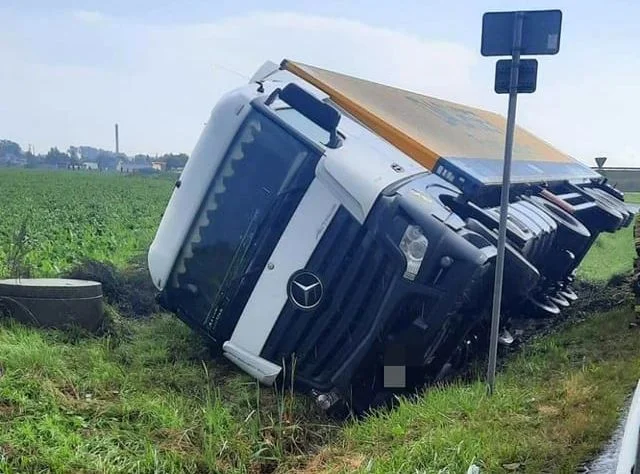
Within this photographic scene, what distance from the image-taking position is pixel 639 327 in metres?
5.33

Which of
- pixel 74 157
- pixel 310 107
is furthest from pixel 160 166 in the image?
pixel 310 107

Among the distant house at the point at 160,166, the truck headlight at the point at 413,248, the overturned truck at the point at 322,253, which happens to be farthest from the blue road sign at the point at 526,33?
the distant house at the point at 160,166

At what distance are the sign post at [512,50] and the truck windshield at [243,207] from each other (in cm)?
123

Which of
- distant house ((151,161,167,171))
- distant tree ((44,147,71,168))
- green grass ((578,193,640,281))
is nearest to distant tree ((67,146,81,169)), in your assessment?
distant tree ((44,147,71,168))

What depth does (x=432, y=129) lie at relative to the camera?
6.58 m

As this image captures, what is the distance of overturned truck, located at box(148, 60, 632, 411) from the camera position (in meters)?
4.15

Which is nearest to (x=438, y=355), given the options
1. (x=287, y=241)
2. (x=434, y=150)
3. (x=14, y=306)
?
(x=287, y=241)

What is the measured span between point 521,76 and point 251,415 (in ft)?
8.45

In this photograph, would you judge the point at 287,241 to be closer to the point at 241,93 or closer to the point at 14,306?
the point at 241,93

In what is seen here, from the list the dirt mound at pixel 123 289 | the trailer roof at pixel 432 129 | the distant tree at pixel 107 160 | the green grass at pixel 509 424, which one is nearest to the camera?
the green grass at pixel 509 424

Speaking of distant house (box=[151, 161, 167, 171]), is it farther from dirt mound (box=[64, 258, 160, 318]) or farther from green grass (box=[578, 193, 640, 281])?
dirt mound (box=[64, 258, 160, 318])

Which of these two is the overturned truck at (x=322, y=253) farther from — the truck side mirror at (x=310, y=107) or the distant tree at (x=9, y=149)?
the distant tree at (x=9, y=149)

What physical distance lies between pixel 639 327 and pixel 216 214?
11.0 ft

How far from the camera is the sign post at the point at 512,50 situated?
4.01m
